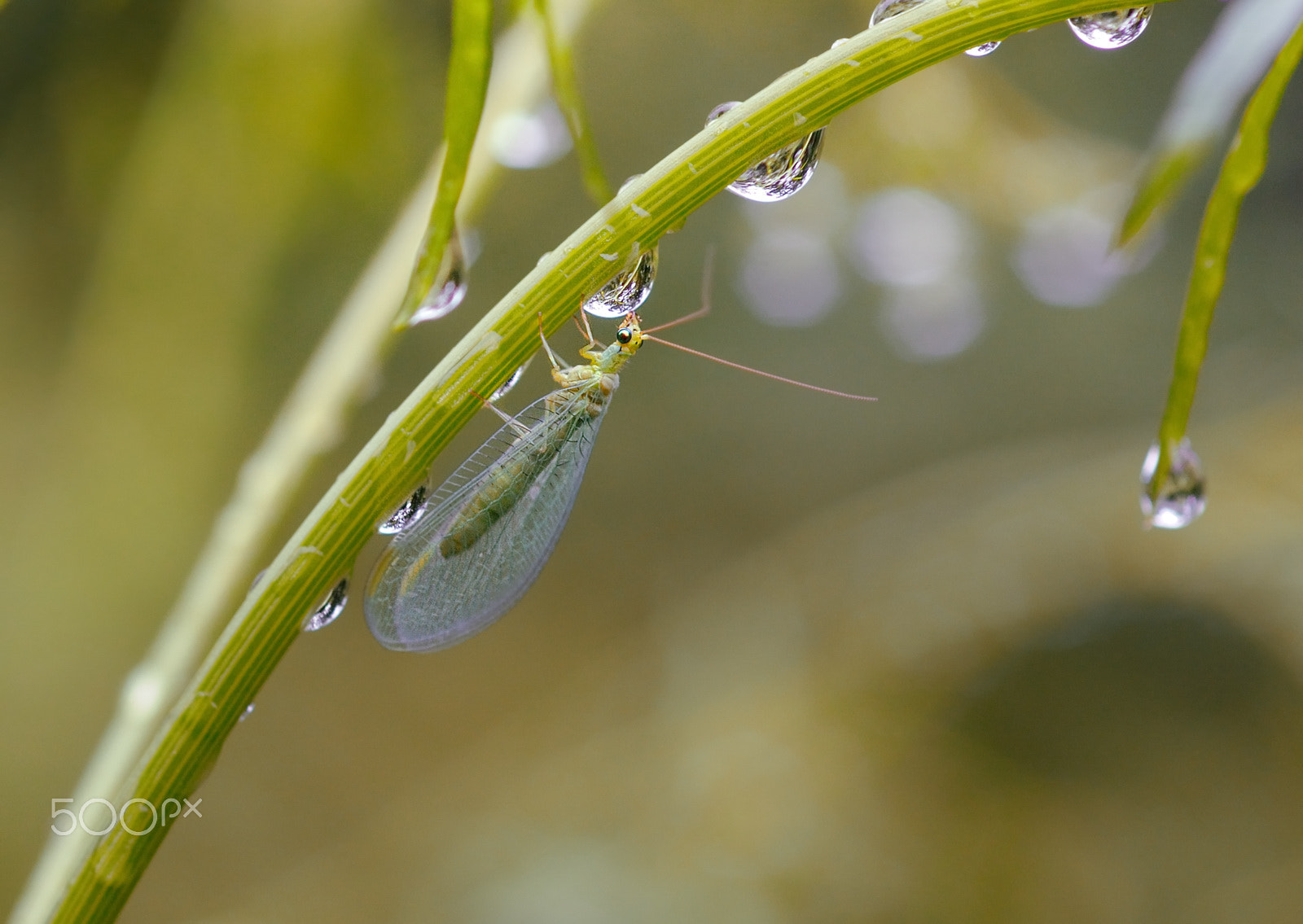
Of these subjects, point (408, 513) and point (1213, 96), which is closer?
point (1213, 96)

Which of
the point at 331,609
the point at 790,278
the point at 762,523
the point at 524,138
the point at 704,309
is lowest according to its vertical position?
the point at 331,609

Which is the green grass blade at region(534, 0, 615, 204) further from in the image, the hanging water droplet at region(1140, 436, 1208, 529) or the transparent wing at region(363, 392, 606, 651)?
the transparent wing at region(363, 392, 606, 651)

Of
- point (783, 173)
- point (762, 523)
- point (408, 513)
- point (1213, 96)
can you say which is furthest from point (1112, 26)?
point (762, 523)

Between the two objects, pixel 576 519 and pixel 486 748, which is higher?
pixel 576 519

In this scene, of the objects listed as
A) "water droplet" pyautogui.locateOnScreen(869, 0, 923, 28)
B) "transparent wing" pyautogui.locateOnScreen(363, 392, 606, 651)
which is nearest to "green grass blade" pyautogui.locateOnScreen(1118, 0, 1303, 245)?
"water droplet" pyautogui.locateOnScreen(869, 0, 923, 28)

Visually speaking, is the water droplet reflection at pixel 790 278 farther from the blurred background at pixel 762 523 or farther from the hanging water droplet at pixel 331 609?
the hanging water droplet at pixel 331 609

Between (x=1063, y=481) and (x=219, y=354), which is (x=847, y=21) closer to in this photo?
(x=1063, y=481)

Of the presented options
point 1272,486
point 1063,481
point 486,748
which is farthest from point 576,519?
point 1272,486

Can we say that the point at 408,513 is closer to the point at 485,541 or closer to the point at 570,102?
the point at 570,102
